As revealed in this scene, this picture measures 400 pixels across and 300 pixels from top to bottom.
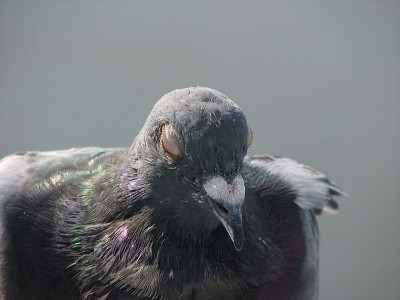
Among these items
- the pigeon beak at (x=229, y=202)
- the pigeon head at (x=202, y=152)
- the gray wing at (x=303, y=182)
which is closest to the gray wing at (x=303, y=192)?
the gray wing at (x=303, y=182)

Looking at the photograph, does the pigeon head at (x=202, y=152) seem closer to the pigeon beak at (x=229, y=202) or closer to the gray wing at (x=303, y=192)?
the pigeon beak at (x=229, y=202)

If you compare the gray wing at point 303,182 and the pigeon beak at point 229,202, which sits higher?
the pigeon beak at point 229,202

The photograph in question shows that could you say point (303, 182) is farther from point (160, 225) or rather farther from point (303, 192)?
point (160, 225)

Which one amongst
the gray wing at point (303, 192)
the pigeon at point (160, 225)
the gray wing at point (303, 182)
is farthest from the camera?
the gray wing at point (303, 182)

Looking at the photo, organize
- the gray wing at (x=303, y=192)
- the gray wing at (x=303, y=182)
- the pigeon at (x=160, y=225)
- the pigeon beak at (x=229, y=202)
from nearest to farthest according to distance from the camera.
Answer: the pigeon beak at (x=229, y=202) → the pigeon at (x=160, y=225) → the gray wing at (x=303, y=192) → the gray wing at (x=303, y=182)

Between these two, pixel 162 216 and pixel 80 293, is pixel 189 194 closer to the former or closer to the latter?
pixel 162 216

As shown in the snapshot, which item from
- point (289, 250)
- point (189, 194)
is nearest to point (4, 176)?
Result: point (189, 194)

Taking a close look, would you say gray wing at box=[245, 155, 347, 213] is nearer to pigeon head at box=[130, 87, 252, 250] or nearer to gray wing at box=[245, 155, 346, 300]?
gray wing at box=[245, 155, 346, 300]
